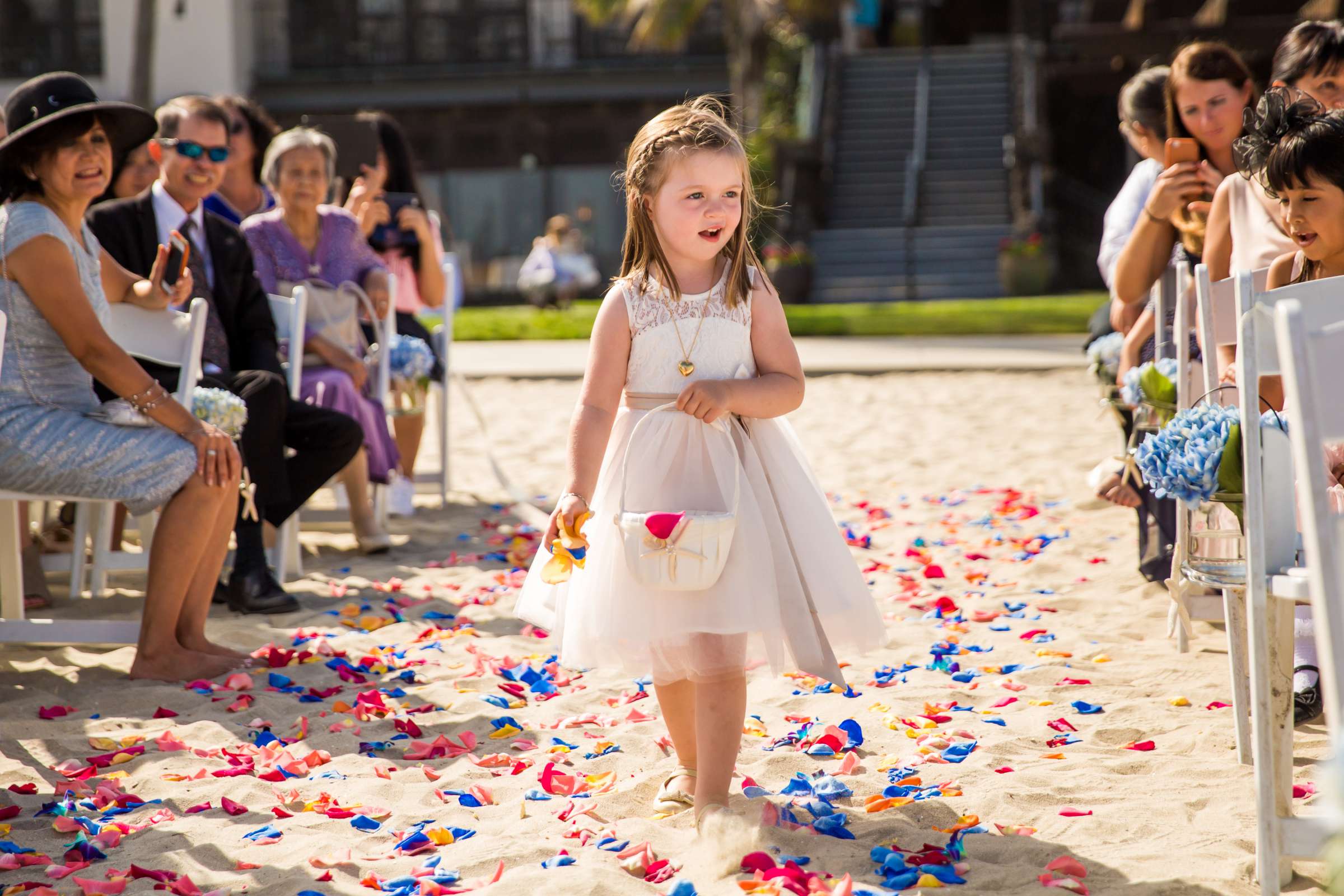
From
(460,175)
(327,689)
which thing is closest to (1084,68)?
(460,175)

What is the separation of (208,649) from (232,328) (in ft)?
5.02

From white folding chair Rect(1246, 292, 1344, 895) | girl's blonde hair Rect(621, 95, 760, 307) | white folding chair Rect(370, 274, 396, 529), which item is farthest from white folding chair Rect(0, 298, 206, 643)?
white folding chair Rect(1246, 292, 1344, 895)

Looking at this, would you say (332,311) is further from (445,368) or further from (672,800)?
(672,800)

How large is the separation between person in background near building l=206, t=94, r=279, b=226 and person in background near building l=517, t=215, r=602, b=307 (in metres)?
13.7

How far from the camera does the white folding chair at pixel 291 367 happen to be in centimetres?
534

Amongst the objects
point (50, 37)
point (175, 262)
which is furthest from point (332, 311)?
point (50, 37)

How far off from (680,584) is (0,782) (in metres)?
1.78

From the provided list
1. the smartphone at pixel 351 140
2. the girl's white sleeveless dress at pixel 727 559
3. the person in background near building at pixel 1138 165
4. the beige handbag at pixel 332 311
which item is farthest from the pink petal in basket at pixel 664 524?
the smartphone at pixel 351 140

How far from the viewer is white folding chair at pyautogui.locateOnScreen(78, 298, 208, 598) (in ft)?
14.0

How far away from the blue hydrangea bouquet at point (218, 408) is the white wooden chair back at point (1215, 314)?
287cm

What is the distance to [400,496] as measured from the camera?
6.75m

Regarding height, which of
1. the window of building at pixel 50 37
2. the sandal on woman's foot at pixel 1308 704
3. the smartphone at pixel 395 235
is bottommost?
the sandal on woman's foot at pixel 1308 704

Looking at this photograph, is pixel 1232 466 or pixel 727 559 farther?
pixel 727 559

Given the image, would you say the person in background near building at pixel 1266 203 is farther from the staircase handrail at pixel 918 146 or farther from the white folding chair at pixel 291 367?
the staircase handrail at pixel 918 146
